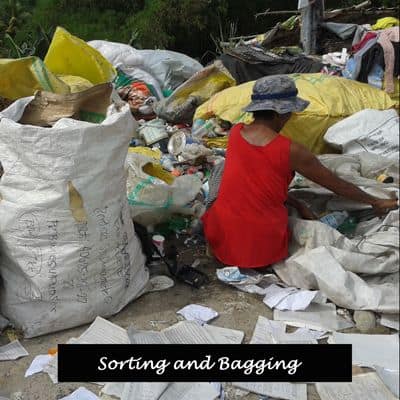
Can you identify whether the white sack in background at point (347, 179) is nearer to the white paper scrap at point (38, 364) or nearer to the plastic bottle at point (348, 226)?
the plastic bottle at point (348, 226)

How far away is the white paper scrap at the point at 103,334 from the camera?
183 centimetres

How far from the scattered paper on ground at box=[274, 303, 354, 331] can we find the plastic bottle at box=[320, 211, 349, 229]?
16.5 inches

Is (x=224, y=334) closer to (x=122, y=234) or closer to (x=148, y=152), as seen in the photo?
(x=122, y=234)

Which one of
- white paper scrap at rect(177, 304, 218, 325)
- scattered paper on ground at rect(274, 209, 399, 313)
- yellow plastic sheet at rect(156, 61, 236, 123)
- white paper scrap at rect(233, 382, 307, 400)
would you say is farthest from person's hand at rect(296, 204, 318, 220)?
yellow plastic sheet at rect(156, 61, 236, 123)

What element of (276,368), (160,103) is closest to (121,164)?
(276,368)

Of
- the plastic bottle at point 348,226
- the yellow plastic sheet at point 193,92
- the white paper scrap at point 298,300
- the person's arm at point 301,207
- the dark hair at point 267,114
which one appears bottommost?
the white paper scrap at point 298,300

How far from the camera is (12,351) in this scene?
184 centimetres

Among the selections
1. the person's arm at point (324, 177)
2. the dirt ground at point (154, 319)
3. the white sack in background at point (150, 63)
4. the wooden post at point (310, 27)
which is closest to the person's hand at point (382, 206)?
the person's arm at point (324, 177)

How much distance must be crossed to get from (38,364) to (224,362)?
2.53 ft

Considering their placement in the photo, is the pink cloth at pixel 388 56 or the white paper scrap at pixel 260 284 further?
the pink cloth at pixel 388 56

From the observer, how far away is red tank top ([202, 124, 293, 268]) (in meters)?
2.05

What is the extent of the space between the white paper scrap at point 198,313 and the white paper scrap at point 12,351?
567mm

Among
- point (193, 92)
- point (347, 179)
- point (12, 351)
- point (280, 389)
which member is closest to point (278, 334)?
point (280, 389)

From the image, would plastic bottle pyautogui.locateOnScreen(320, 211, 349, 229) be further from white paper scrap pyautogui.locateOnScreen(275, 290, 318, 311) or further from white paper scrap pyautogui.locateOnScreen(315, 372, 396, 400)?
white paper scrap pyautogui.locateOnScreen(315, 372, 396, 400)
